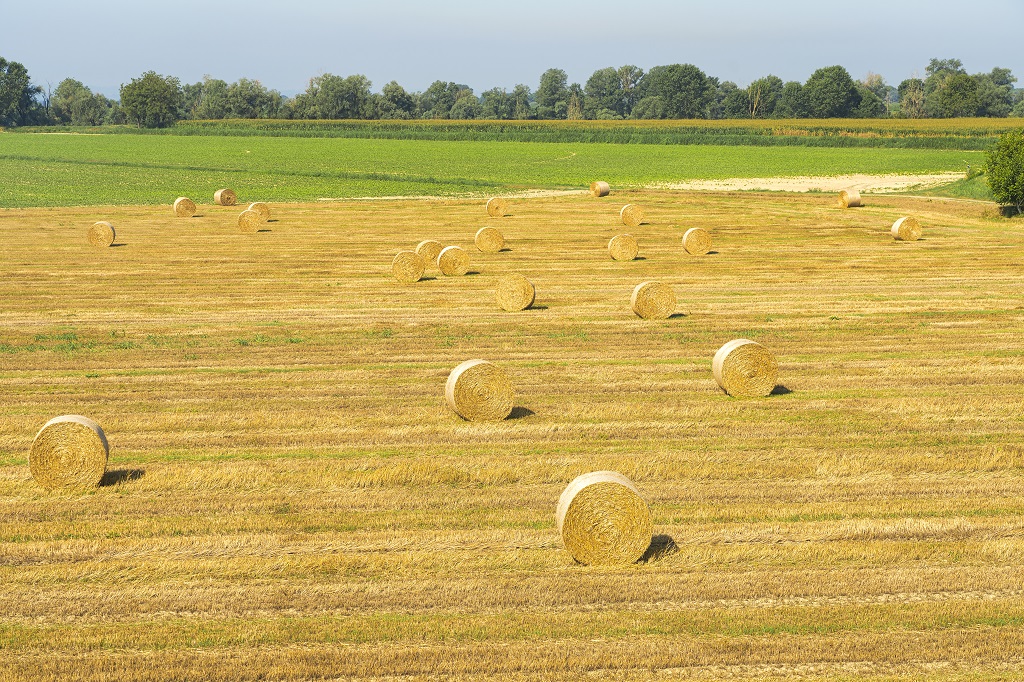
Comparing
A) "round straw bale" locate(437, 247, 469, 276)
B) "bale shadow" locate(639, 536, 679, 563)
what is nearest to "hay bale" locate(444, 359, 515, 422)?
"bale shadow" locate(639, 536, 679, 563)

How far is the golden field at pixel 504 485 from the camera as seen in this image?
438 inches

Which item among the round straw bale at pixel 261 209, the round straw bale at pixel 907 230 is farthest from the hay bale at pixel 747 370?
the round straw bale at pixel 261 209

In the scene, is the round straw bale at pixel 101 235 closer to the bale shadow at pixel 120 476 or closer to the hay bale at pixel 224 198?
the hay bale at pixel 224 198

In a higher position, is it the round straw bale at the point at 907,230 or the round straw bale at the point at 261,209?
the round straw bale at the point at 261,209

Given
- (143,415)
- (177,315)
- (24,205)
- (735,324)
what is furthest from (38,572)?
(24,205)

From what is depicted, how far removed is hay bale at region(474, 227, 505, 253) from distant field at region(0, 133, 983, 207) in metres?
25.2

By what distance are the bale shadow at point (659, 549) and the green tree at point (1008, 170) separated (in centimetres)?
4204

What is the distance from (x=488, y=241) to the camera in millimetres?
41438

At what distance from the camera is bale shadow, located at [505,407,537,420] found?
63.2 ft

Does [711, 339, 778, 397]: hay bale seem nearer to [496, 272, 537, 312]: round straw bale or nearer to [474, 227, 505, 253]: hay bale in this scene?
[496, 272, 537, 312]: round straw bale

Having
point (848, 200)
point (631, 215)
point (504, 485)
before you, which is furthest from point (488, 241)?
point (504, 485)

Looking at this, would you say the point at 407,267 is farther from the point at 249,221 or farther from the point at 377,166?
the point at 377,166

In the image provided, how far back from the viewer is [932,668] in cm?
1063

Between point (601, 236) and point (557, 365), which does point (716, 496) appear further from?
point (601, 236)
